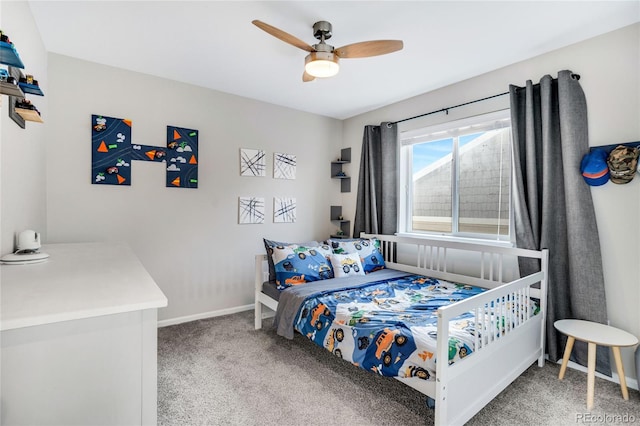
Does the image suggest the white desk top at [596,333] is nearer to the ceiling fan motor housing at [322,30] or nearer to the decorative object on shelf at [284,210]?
the ceiling fan motor housing at [322,30]

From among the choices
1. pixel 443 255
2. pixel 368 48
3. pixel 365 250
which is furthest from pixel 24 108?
pixel 443 255

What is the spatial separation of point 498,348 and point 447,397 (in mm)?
585

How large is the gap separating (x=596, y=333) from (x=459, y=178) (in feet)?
5.71

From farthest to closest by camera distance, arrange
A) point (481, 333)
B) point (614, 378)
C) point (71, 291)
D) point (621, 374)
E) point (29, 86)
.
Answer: point (614, 378) < point (621, 374) < point (481, 333) < point (29, 86) < point (71, 291)

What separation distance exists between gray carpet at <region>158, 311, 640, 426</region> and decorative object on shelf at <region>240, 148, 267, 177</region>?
1917mm

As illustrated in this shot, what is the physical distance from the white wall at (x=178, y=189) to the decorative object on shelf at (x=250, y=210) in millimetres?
58

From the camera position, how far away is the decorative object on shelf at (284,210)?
3904mm

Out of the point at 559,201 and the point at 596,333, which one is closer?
the point at 596,333

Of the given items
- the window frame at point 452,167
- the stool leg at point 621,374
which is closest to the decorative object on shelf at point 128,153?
the window frame at point 452,167

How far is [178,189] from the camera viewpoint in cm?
324

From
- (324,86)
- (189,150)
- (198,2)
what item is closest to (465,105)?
(324,86)

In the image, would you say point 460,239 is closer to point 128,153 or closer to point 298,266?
point 298,266

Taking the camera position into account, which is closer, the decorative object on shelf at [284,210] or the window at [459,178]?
the window at [459,178]

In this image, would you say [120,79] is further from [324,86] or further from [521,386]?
[521,386]
